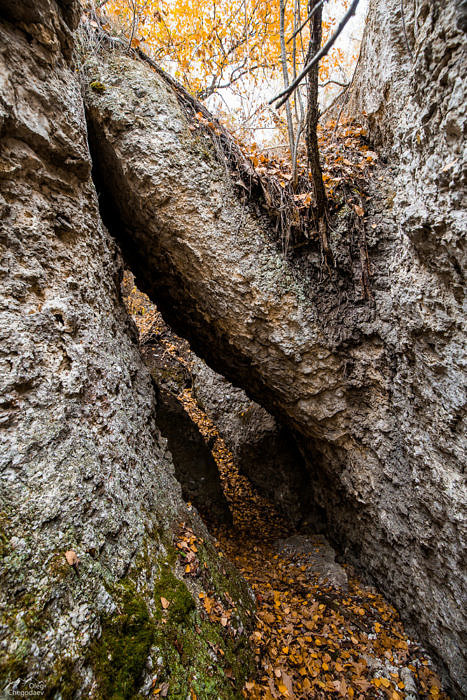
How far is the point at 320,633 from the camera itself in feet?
11.4

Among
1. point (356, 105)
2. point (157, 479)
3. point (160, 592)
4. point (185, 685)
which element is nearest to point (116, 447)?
point (157, 479)

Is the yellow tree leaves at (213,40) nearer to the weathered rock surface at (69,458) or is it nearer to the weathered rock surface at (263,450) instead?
the weathered rock surface at (69,458)

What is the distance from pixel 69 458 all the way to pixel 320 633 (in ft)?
10.7

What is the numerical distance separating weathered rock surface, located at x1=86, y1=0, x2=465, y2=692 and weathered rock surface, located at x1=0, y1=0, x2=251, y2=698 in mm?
880

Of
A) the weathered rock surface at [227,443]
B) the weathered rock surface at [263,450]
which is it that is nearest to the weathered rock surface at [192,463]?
the weathered rock surface at [227,443]

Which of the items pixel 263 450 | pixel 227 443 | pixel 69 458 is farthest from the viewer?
pixel 227 443

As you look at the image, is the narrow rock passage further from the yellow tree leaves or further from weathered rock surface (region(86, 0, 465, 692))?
the yellow tree leaves

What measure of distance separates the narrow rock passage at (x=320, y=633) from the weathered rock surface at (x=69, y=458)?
0.43 meters

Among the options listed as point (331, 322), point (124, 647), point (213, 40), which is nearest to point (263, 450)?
point (331, 322)

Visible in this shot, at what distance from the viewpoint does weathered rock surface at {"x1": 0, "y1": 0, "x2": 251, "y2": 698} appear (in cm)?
191

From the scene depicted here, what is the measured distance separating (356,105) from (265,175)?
184 cm

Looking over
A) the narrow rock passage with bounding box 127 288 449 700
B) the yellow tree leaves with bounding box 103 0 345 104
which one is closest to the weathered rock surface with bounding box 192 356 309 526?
the narrow rock passage with bounding box 127 288 449 700

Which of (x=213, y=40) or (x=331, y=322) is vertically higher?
(x=213, y=40)

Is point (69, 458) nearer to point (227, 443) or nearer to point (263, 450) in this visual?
point (263, 450)
